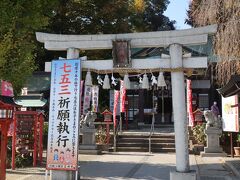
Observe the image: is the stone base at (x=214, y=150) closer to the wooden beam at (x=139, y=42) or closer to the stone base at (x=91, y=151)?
the stone base at (x=91, y=151)

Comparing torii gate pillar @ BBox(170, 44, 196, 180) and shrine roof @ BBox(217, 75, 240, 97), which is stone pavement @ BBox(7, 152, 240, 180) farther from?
shrine roof @ BBox(217, 75, 240, 97)

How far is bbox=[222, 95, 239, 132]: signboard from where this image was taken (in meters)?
13.3

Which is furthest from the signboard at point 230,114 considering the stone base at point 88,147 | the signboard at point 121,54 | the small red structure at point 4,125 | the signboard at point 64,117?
the small red structure at point 4,125

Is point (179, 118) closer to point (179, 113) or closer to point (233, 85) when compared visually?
point (179, 113)

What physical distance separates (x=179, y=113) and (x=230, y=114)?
531cm

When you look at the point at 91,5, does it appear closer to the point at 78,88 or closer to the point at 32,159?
the point at 32,159

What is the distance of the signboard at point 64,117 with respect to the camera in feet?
31.1

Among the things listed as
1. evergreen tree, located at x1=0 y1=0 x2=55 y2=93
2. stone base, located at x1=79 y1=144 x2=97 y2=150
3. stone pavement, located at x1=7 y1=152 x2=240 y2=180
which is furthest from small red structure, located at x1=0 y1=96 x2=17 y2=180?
stone base, located at x1=79 y1=144 x2=97 y2=150

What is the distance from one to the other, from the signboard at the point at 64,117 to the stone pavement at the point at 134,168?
5.46 ft

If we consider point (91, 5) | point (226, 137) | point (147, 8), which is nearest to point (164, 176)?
point (226, 137)

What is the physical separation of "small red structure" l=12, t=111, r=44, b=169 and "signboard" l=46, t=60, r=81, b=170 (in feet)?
13.2

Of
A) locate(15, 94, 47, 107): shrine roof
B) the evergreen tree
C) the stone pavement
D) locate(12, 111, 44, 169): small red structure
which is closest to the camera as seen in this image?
the stone pavement

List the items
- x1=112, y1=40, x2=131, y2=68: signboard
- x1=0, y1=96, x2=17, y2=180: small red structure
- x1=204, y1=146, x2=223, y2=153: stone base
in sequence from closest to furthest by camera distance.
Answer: x1=0, y1=96, x2=17, y2=180: small red structure < x1=112, y1=40, x2=131, y2=68: signboard < x1=204, y1=146, x2=223, y2=153: stone base

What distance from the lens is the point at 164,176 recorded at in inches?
445
